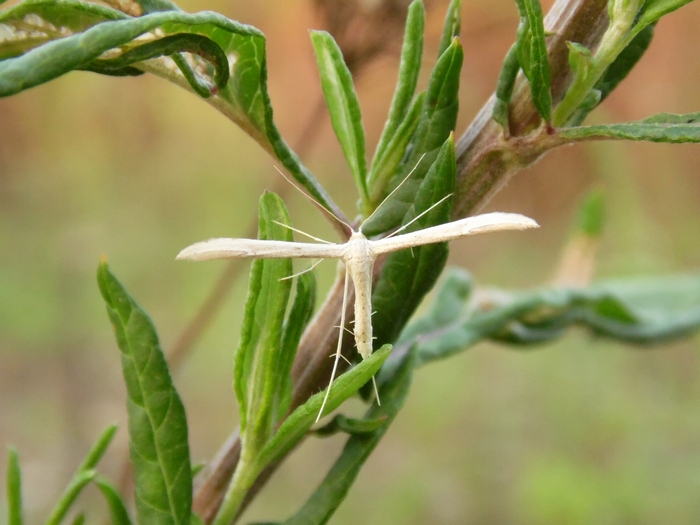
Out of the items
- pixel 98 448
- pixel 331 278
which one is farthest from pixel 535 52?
pixel 331 278

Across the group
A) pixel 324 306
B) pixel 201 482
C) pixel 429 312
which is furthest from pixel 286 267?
pixel 429 312

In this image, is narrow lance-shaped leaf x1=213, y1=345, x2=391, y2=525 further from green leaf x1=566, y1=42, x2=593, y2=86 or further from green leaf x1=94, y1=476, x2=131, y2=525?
green leaf x1=566, y1=42, x2=593, y2=86

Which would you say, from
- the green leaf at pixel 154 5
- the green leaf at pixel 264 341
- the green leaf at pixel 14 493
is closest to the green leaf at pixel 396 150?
the green leaf at pixel 264 341

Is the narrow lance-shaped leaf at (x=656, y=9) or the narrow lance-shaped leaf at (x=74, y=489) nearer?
the narrow lance-shaped leaf at (x=656, y=9)

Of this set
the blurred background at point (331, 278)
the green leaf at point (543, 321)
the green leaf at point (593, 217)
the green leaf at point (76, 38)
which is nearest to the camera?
the green leaf at point (76, 38)

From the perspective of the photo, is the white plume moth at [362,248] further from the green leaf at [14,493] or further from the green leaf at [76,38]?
the green leaf at [14,493]

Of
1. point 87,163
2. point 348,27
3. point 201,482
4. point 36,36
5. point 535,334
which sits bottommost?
point 201,482

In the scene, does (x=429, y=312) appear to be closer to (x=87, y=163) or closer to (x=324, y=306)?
(x=324, y=306)
